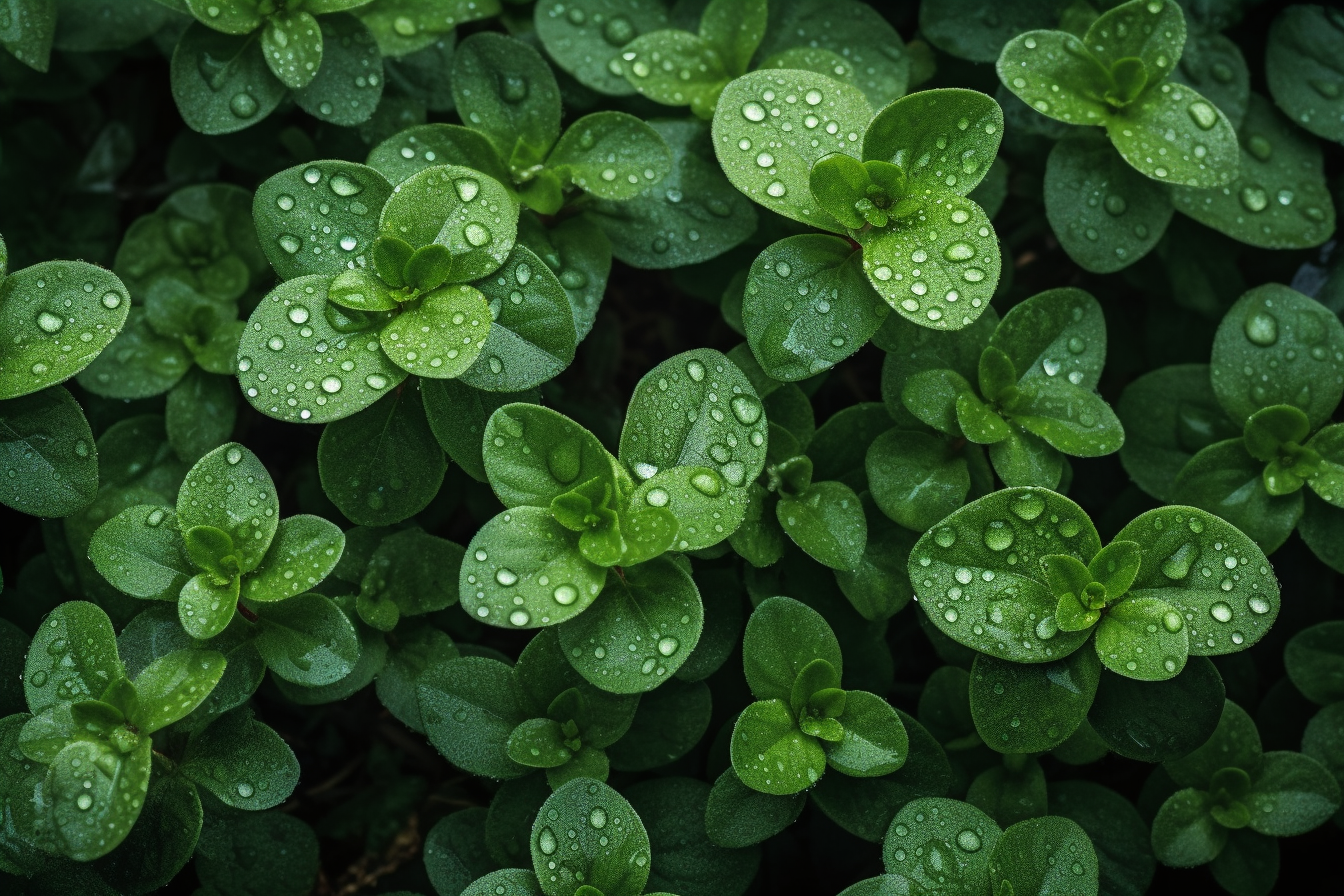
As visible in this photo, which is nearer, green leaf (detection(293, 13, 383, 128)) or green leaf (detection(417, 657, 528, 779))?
green leaf (detection(417, 657, 528, 779))

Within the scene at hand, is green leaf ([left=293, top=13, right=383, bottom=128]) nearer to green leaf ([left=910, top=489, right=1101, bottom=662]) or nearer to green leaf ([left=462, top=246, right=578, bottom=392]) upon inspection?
green leaf ([left=462, top=246, right=578, bottom=392])

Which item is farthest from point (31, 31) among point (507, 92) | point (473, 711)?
point (473, 711)

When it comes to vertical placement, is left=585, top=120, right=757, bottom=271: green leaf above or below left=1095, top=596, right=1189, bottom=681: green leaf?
above

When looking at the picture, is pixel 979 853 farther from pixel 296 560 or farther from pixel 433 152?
pixel 433 152

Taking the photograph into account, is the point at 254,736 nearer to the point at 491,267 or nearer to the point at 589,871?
the point at 589,871

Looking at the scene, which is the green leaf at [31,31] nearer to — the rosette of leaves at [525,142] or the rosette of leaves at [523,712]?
the rosette of leaves at [525,142]

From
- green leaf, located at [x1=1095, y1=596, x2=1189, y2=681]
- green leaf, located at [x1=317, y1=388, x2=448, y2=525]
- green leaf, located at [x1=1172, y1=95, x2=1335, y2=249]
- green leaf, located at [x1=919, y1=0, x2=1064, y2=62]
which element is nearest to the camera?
green leaf, located at [x1=1095, y1=596, x2=1189, y2=681]

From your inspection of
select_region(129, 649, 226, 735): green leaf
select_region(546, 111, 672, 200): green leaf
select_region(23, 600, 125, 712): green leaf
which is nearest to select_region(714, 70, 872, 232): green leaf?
select_region(546, 111, 672, 200): green leaf
